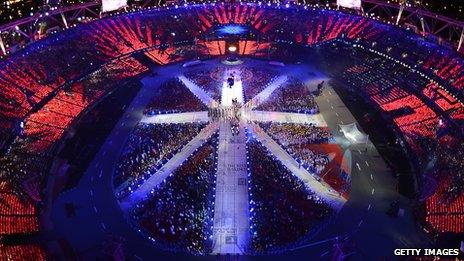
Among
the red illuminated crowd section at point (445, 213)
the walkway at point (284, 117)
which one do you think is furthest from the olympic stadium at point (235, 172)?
the walkway at point (284, 117)

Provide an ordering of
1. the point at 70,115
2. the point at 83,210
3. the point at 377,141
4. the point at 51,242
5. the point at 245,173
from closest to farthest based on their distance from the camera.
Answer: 1. the point at 51,242
2. the point at 83,210
3. the point at 245,173
4. the point at 377,141
5. the point at 70,115

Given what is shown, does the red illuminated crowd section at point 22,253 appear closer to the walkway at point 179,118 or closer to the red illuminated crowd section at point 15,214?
the red illuminated crowd section at point 15,214

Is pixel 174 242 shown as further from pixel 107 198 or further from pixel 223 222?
pixel 107 198

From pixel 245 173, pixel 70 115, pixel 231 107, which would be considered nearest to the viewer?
pixel 245 173

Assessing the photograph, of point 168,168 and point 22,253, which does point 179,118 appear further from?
point 22,253

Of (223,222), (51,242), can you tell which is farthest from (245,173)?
(51,242)

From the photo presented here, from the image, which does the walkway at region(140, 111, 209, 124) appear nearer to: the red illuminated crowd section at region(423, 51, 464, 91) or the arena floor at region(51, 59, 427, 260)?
the arena floor at region(51, 59, 427, 260)
